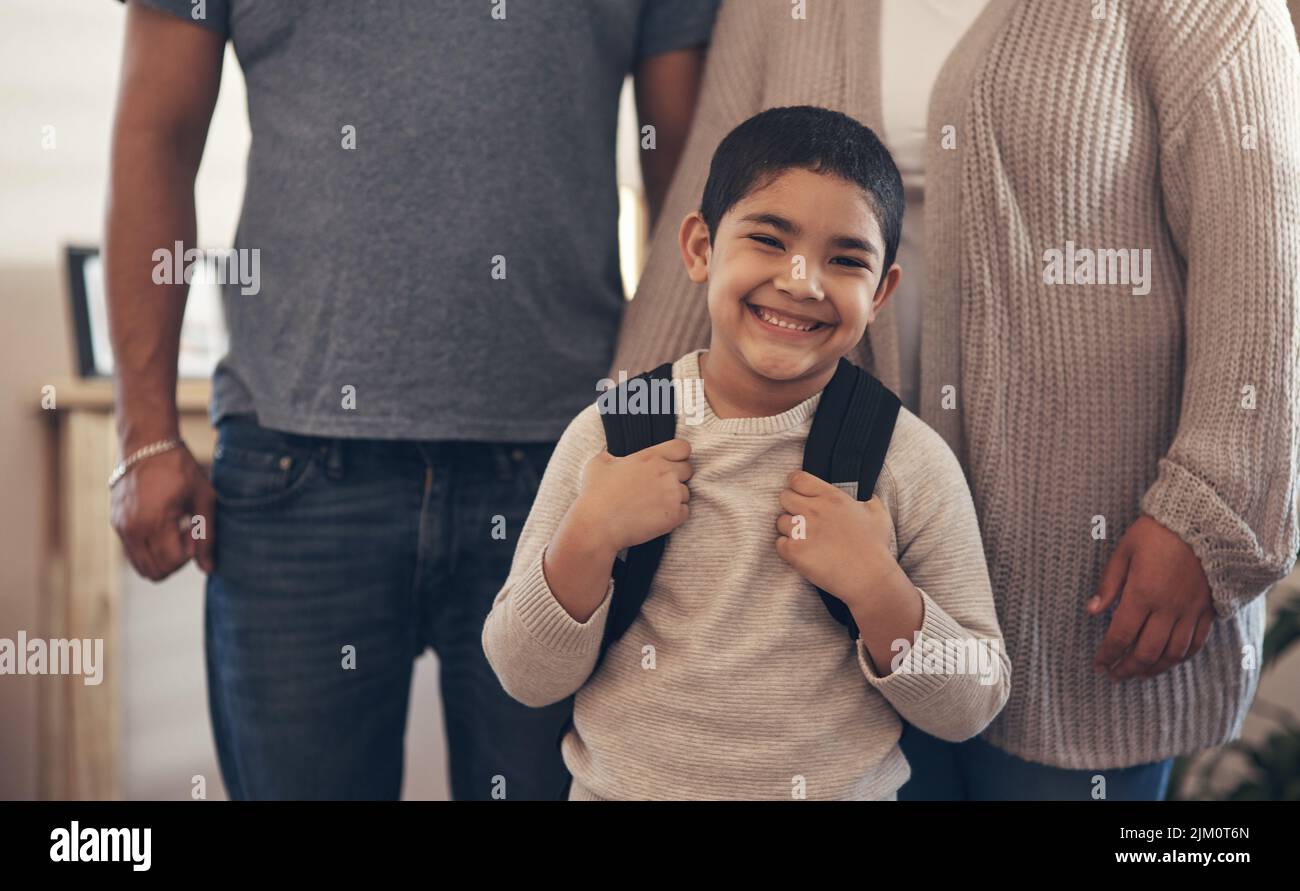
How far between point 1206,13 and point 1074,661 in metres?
0.52

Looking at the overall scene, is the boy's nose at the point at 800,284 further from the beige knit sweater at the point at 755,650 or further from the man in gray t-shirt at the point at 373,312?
the man in gray t-shirt at the point at 373,312

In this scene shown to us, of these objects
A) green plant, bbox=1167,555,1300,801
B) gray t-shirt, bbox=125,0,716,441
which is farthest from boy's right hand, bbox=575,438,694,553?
green plant, bbox=1167,555,1300,801

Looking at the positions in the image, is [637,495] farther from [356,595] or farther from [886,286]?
[356,595]

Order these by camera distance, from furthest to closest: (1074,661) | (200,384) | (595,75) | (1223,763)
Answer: (1223,763), (200,384), (595,75), (1074,661)

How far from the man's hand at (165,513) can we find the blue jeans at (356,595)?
0.02 meters

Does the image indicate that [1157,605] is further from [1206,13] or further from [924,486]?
[1206,13]

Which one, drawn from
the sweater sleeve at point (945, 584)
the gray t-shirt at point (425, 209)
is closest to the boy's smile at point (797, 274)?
the sweater sleeve at point (945, 584)

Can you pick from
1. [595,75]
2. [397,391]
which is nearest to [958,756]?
[397,391]

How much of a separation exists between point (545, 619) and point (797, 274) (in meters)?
0.29

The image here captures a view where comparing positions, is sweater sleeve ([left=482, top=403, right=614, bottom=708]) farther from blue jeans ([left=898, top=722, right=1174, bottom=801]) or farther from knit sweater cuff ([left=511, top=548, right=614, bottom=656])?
blue jeans ([left=898, top=722, right=1174, bottom=801])

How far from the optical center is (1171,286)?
86cm

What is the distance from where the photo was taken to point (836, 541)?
73cm

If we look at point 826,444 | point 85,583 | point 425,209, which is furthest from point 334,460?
point 85,583
